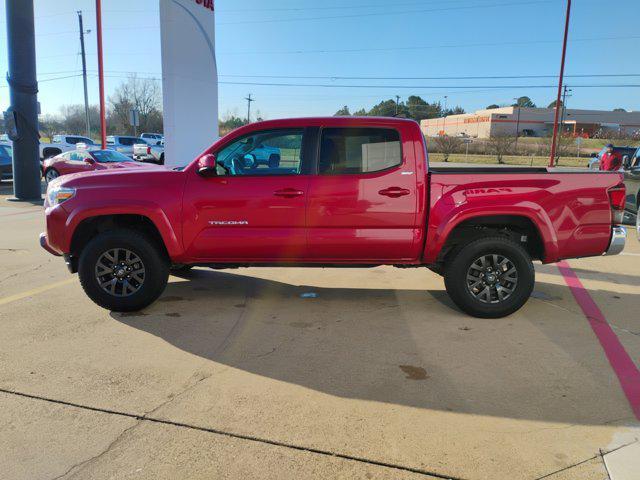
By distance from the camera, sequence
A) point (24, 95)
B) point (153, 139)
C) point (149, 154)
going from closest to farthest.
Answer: point (24, 95) → point (149, 154) → point (153, 139)

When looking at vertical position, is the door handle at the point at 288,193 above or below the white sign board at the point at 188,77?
below

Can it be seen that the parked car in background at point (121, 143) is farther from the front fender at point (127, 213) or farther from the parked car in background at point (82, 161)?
the front fender at point (127, 213)

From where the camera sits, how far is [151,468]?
8.66 feet

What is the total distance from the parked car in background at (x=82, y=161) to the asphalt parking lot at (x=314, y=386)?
425 inches

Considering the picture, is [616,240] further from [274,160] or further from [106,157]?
[106,157]

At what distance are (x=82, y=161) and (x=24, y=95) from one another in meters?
3.51

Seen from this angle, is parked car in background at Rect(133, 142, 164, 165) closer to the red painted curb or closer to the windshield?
the windshield

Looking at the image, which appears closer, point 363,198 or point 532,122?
point 363,198

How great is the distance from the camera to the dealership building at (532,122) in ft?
310

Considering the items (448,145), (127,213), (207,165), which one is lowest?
(127,213)

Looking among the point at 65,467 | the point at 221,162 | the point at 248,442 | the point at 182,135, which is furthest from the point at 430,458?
the point at 182,135

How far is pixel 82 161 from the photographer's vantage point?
664 inches

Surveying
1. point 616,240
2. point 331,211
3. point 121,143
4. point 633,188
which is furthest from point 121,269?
point 121,143

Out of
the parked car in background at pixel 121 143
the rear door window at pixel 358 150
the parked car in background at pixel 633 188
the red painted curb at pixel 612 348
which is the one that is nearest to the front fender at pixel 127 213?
the rear door window at pixel 358 150
